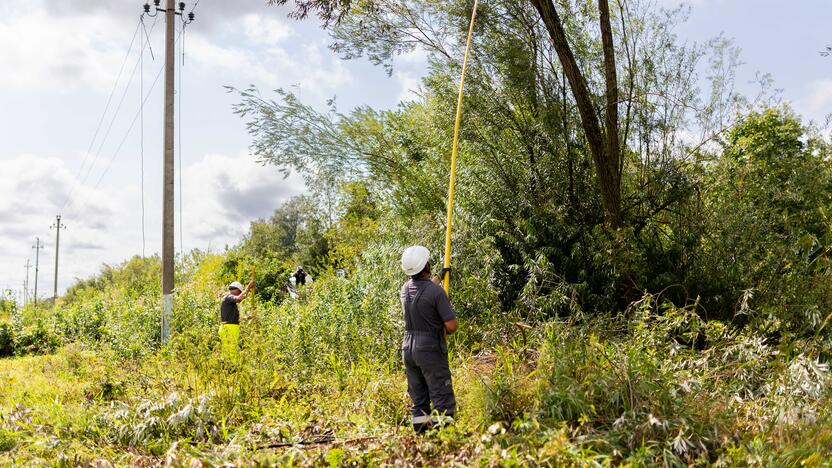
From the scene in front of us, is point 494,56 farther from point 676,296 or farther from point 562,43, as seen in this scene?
point 676,296

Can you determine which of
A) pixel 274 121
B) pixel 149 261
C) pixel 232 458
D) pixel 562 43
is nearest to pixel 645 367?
pixel 232 458

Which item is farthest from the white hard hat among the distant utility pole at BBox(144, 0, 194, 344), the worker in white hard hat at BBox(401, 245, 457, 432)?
the distant utility pole at BBox(144, 0, 194, 344)

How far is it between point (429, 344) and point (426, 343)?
0.02 metres

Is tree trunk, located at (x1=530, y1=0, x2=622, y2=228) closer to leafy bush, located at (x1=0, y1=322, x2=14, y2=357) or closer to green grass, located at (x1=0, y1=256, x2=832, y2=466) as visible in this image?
green grass, located at (x1=0, y1=256, x2=832, y2=466)

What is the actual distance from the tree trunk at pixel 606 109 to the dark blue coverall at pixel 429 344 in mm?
4740

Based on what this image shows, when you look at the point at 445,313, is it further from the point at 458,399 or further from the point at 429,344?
the point at 458,399

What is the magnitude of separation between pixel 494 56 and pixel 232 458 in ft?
25.4

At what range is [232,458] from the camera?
4602 mm

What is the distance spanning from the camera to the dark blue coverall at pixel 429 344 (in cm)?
511

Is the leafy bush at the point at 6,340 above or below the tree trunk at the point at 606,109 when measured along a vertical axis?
below

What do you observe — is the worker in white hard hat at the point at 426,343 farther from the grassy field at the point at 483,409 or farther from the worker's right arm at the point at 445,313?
the grassy field at the point at 483,409

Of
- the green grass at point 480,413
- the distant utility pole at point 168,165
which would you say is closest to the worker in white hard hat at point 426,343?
the green grass at point 480,413

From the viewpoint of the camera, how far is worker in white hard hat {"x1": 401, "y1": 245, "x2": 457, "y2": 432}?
511 cm

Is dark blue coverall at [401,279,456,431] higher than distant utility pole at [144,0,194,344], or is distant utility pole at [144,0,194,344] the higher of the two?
distant utility pole at [144,0,194,344]
